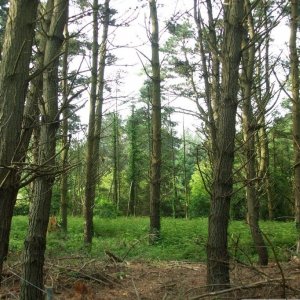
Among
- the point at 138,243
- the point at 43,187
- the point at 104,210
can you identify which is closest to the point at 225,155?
the point at 43,187

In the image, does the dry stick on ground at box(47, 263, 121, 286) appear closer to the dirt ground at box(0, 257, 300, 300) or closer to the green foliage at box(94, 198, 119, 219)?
the dirt ground at box(0, 257, 300, 300)

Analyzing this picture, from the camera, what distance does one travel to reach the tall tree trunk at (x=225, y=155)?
13.9 feet

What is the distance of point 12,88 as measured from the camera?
2.57 meters

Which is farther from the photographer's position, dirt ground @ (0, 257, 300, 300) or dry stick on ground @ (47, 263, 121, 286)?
dry stick on ground @ (47, 263, 121, 286)

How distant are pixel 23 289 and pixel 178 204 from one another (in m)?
33.4

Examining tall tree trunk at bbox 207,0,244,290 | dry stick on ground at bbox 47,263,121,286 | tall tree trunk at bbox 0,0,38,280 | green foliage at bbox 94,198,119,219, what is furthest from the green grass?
tall tree trunk at bbox 0,0,38,280

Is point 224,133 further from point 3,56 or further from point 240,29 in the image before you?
point 3,56

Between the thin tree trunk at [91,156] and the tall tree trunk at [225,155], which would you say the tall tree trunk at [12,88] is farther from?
the thin tree trunk at [91,156]

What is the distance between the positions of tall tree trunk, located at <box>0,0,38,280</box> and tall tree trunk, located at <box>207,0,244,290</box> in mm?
2275

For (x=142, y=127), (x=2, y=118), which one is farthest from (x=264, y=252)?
(x=142, y=127)

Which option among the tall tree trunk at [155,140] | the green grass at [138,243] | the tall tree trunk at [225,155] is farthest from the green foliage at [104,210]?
the tall tree trunk at [225,155]

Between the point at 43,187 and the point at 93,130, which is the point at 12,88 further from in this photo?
the point at 93,130

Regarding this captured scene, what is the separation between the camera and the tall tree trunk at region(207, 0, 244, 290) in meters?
4.22

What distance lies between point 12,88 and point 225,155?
2.41 meters
